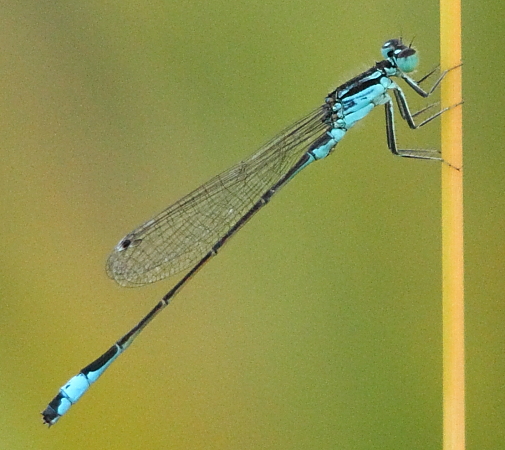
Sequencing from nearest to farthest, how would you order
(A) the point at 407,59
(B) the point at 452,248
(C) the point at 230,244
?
(B) the point at 452,248 → (A) the point at 407,59 → (C) the point at 230,244

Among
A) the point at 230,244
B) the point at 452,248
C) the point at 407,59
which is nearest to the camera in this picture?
the point at 452,248

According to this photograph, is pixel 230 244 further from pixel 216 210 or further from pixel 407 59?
pixel 407 59

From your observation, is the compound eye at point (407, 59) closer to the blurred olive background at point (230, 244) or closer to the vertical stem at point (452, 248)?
the blurred olive background at point (230, 244)

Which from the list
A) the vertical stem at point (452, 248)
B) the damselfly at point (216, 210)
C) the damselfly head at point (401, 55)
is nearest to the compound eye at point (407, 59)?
the damselfly head at point (401, 55)

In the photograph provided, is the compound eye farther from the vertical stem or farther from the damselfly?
the vertical stem

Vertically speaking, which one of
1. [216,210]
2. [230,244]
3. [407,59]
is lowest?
[230,244]

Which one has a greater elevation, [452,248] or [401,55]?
[401,55]

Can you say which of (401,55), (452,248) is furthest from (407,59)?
(452,248)
